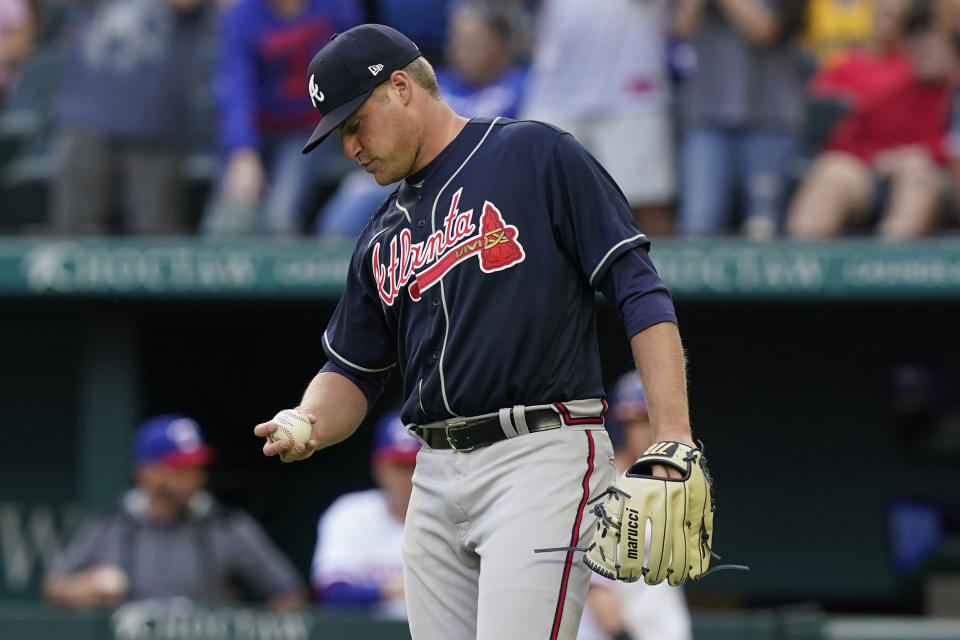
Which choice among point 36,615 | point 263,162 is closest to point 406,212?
point 36,615

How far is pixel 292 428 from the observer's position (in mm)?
3408

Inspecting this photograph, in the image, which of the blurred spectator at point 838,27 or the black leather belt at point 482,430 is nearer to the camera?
the black leather belt at point 482,430

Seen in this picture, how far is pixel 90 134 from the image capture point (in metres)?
7.45

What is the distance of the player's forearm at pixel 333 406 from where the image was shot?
3.56 m

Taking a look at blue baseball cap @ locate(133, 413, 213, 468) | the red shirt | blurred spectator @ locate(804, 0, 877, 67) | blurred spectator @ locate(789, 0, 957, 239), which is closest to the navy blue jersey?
blue baseball cap @ locate(133, 413, 213, 468)

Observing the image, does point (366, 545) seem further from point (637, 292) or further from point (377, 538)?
point (637, 292)

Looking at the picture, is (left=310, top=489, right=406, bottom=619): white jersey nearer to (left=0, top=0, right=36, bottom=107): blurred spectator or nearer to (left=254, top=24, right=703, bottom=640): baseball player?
(left=254, top=24, right=703, bottom=640): baseball player

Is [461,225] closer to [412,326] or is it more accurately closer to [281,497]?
[412,326]

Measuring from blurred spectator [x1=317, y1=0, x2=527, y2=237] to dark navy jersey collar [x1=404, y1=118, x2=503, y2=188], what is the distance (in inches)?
140

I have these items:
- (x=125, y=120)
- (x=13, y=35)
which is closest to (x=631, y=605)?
(x=125, y=120)

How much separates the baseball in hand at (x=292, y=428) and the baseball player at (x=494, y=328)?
16 millimetres

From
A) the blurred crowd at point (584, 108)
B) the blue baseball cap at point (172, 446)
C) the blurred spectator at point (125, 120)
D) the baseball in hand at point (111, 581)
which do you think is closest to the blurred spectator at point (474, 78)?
the blurred crowd at point (584, 108)

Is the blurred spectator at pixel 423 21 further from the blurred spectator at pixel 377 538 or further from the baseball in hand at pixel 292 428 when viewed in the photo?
the baseball in hand at pixel 292 428

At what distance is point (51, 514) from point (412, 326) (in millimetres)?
4984
